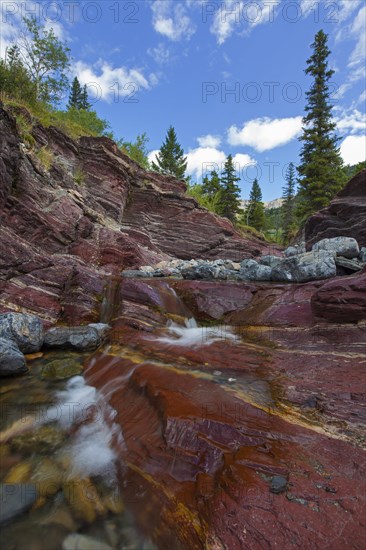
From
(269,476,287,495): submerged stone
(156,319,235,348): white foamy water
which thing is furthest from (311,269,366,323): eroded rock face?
(269,476,287,495): submerged stone

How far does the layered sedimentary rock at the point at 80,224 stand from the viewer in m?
8.51

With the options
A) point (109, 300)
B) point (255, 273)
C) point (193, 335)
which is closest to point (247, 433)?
point (193, 335)

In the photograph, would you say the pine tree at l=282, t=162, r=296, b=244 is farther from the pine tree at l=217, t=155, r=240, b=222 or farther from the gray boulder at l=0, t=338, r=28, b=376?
the gray boulder at l=0, t=338, r=28, b=376

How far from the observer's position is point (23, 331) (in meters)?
6.37

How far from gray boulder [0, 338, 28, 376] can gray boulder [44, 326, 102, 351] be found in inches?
46.2

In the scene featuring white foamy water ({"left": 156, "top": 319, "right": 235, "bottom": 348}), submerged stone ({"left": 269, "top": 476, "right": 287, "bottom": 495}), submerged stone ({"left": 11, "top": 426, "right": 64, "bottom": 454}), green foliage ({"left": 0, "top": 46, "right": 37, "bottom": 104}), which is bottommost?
submerged stone ({"left": 11, "top": 426, "right": 64, "bottom": 454})

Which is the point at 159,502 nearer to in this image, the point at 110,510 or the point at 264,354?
the point at 110,510

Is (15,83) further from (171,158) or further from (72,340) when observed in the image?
(171,158)

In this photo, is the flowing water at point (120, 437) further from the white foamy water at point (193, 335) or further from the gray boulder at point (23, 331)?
the gray boulder at point (23, 331)

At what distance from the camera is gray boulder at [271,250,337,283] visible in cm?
777

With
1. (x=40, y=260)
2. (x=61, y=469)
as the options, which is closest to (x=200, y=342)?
(x=61, y=469)

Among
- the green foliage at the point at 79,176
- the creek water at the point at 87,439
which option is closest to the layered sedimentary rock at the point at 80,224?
the green foliage at the point at 79,176

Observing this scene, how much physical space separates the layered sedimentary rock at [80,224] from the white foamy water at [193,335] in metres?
2.70

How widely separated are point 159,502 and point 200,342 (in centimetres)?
374
